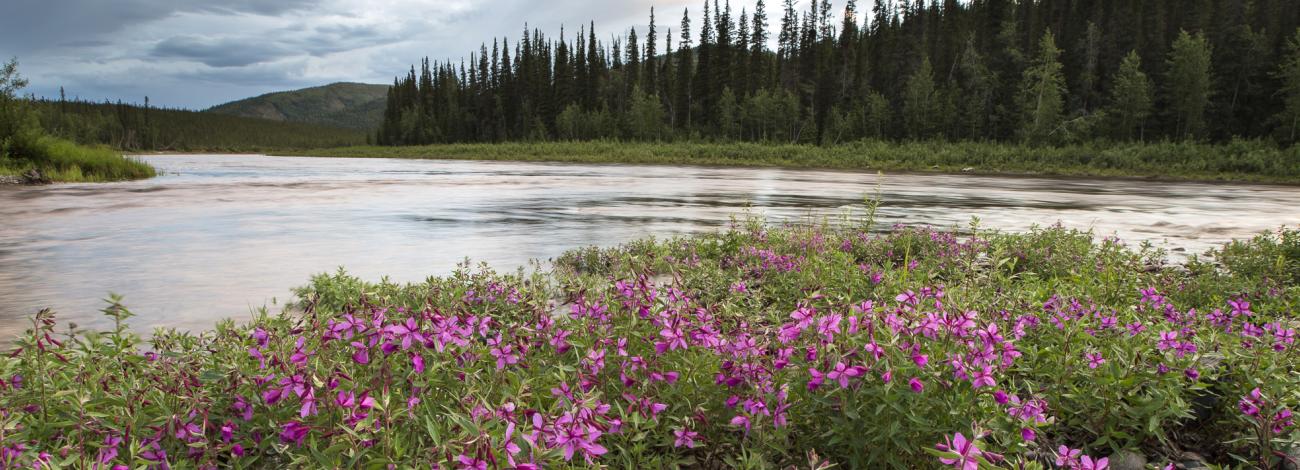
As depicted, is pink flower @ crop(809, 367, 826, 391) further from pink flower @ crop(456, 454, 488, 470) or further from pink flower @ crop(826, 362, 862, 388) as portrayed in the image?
pink flower @ crop(456, 454, 488, 470)

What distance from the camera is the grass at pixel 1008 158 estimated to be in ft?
124

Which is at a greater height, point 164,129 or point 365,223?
point 164,129

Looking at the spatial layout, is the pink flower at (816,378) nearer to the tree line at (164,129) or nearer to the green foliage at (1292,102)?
the green foliage at (1292,102)

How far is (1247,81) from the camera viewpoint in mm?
59375

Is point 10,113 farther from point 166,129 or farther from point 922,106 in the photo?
point 166,129

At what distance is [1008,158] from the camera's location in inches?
1790

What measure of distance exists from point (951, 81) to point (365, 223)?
6394 cm

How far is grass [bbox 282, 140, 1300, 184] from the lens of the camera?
1486 inches

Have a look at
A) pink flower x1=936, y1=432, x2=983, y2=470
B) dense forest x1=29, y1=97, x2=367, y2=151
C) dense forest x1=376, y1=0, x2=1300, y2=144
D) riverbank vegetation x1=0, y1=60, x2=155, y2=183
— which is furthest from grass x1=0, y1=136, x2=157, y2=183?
dense forest x1=29, y1=97, x2=367, y2=151

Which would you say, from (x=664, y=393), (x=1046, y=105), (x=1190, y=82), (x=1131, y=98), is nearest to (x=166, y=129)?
(x=1046, y=105)

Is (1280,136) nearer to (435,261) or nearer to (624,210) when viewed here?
(624,210)

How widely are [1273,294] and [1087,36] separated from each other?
244ft

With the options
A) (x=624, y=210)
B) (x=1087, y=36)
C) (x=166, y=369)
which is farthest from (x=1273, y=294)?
(x=1087, y=36)

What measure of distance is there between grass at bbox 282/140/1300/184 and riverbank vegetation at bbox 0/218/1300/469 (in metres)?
40.2
